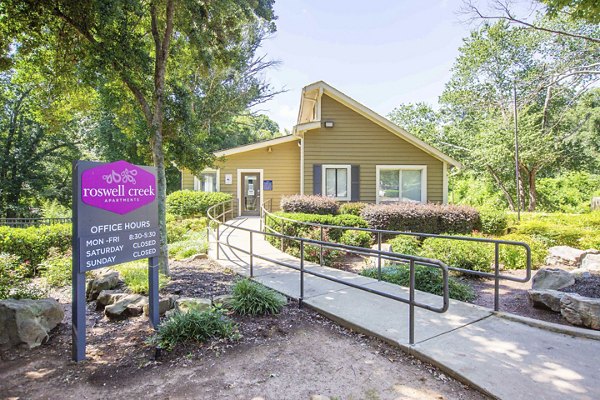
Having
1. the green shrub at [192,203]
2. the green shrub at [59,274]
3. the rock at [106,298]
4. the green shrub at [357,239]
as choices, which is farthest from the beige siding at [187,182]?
the rock at [106,298]

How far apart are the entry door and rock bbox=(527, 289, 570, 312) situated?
1159 cm

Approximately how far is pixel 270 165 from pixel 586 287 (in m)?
11.6

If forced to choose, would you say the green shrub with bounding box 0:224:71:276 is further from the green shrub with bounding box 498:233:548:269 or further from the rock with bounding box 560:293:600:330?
the green shrub with bounding box 498:233:548:269

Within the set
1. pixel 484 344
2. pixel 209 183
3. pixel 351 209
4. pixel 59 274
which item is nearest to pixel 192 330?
pixel 484 344

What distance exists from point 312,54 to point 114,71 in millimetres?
12474

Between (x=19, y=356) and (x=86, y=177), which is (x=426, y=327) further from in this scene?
(x=19, y=356)

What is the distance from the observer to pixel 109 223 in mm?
3295

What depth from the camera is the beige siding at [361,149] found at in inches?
505

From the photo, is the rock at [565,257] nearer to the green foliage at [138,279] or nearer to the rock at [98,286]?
the green foliage at [138,279]

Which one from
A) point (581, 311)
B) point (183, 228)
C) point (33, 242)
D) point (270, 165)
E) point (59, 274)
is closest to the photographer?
point (581, 311)

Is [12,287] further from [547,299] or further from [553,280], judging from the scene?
[553,280]

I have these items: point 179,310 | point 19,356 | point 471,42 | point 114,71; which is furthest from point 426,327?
point 471,42

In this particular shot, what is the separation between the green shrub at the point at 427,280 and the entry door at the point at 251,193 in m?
9.36

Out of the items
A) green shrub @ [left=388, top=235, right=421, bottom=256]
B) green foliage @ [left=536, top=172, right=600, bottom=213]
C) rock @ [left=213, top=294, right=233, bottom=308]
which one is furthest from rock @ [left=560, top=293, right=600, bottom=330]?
green foliage @ [left=536, top=172, right=600, bottom=213]
